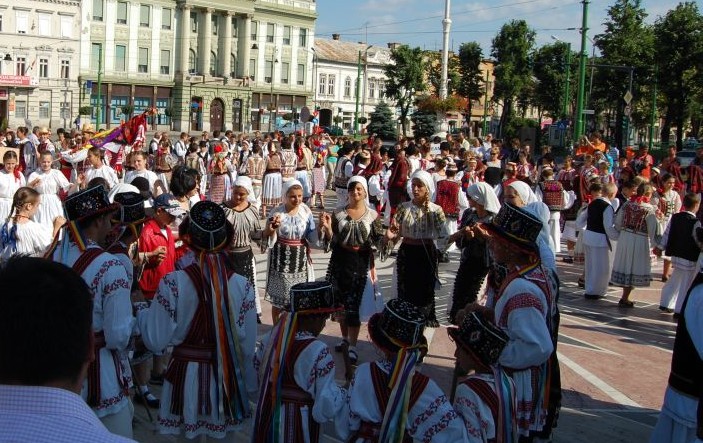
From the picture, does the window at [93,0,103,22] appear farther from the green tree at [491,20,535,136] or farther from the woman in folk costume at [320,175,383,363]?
the woman in folk costume at [320,175,383,363]

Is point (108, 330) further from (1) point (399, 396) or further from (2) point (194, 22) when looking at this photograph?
(2) point (194, 22)

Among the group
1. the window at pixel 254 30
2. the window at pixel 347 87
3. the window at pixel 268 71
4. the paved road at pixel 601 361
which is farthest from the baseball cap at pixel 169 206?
the window at pixel 347 87

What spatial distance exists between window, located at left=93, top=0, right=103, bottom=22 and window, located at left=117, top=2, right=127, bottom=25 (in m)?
1.59

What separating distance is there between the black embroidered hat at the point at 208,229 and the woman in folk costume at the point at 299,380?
63 centimetres

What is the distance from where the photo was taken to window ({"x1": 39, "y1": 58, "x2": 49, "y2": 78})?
62625 millimetres

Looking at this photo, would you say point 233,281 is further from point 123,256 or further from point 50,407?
point 50,407

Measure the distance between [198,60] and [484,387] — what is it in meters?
72.7

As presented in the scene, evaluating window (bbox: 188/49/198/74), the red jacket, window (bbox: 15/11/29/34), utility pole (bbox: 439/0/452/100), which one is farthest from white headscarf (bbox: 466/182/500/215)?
window (bbox: 188/49/198/74)

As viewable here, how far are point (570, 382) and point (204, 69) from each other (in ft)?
224

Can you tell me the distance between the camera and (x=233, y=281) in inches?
191

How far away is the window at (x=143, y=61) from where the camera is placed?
2736 inches

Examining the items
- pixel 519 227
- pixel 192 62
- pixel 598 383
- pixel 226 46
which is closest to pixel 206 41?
pixel 226 46

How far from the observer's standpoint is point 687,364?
4594 mm

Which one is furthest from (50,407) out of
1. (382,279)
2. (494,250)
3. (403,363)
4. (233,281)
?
(382,279)
